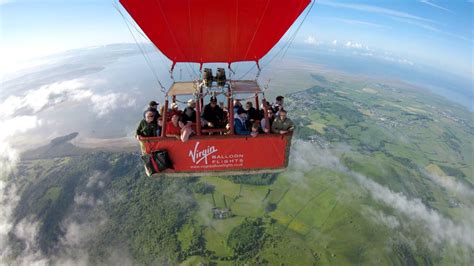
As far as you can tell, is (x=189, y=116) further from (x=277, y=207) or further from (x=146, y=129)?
(x=277, y=207)

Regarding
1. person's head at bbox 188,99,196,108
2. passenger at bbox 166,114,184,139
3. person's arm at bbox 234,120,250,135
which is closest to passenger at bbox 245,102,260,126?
person's arm at bbox 234,120,250,135

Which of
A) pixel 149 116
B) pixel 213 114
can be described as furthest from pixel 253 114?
pixel 149 116

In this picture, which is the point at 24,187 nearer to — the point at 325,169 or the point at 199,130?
the point at 325,169

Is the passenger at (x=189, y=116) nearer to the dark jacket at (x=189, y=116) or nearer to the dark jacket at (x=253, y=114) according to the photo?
the dark jacket at (x=189, y=116)

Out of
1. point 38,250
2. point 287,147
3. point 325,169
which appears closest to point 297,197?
point 325,169

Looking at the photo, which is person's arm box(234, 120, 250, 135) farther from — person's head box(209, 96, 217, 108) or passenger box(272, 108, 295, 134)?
person's head box(209, 96, 217, 108)

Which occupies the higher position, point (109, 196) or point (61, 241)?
point (109, 196)
